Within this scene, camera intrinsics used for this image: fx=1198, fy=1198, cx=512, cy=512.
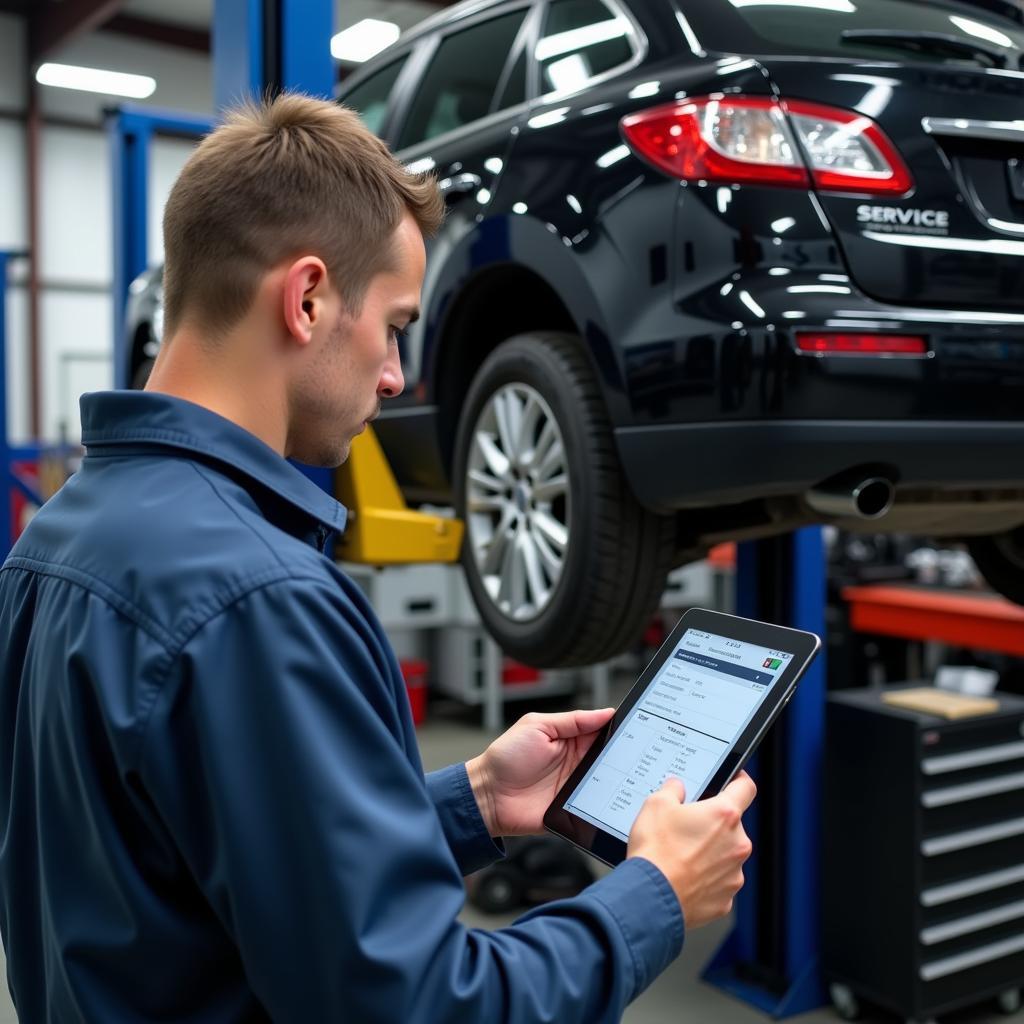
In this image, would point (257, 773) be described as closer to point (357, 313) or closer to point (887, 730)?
point (357, 313)

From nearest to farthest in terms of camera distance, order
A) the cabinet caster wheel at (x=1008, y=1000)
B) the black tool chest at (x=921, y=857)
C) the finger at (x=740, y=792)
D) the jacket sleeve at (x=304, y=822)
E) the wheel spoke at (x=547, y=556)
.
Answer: the jacket sleeve at (x=304, y=822) → the finger at (x=740, y=792) → the wheel spoke at (x=547, y=556) → the black tool chest at (x=921, y=857) → the cabinet caster wheel at (x=1008, y=1000)

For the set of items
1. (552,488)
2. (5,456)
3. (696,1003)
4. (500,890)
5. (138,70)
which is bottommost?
(696,1003)

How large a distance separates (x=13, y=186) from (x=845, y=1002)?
1077 cm

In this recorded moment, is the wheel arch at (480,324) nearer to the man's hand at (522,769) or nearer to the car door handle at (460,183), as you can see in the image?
the car door handle at (460,183)

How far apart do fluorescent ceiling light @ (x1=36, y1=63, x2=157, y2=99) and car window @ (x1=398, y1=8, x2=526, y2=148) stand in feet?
30.6

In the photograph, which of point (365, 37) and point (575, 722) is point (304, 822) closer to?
point (575, 722)

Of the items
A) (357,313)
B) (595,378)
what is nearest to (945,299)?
(595,378)

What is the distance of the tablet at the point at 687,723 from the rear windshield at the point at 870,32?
1.15m

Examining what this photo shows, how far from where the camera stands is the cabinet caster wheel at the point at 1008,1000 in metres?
3.60

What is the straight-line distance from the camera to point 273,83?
1752 mm

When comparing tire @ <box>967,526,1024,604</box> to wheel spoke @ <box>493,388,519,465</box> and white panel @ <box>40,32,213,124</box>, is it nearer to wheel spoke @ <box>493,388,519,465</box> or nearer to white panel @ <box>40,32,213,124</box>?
wheel spoke @ <box>493,388,519,465</box>

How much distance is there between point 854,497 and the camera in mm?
1768

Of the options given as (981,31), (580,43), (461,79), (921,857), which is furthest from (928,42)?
(921,857)

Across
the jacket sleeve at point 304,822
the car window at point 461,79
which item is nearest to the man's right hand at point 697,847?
the jacket sleeve at point 304,822
